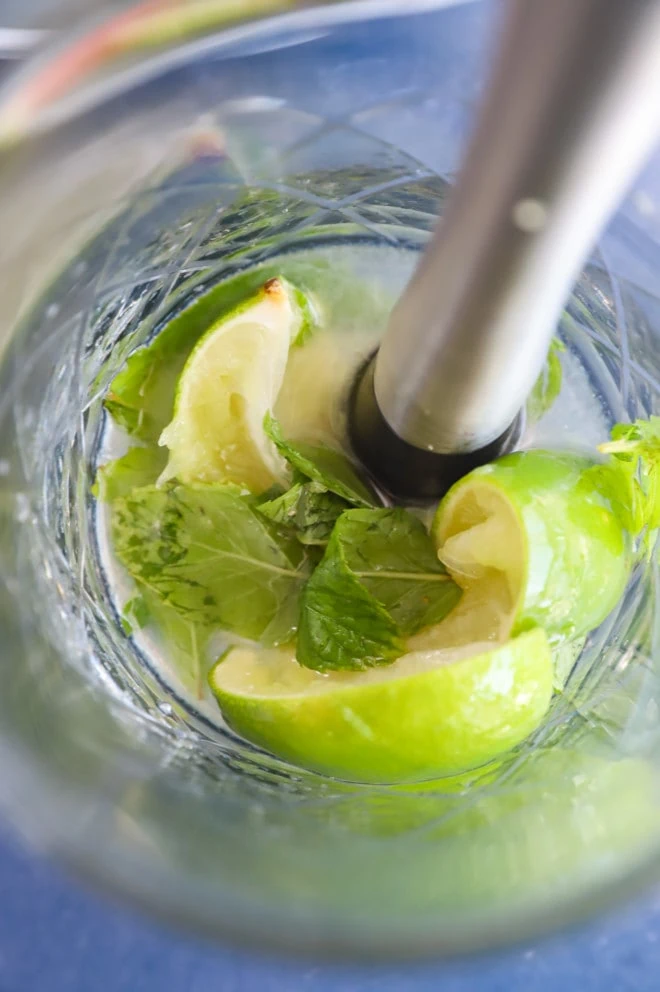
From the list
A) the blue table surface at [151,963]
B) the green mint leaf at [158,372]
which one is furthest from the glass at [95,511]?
the blue table surface at [151,963]

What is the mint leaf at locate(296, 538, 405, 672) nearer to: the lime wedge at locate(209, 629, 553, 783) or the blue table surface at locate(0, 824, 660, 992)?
the lime wedge at locate(209, 629, 553, 783)

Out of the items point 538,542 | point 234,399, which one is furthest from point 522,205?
point 234,399

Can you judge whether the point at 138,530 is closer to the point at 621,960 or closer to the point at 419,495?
the point at 419,495

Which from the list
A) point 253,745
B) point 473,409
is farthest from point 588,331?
point 253,745

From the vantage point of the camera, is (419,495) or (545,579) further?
(419,495)

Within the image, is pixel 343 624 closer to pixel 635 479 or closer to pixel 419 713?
pixel 419 713
